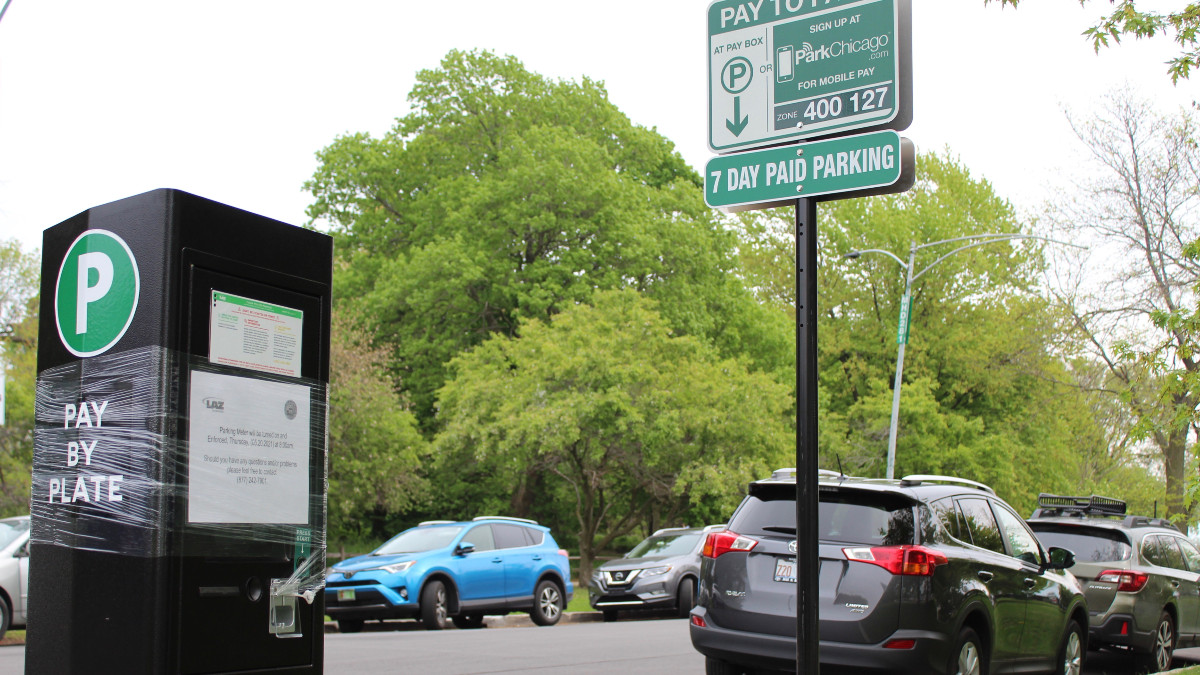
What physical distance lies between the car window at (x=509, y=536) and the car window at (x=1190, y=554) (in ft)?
31.0

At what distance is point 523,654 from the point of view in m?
12.2

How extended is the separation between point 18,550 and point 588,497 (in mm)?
14585

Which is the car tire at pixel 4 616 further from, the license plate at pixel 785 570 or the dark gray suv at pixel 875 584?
the license plate at pixel 785 570

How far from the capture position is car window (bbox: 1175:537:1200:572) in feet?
48.1

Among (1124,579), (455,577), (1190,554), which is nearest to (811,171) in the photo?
(1124,579)

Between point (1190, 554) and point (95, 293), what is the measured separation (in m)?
14.7

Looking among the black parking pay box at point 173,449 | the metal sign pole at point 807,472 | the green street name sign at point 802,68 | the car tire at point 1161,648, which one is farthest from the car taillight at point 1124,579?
the black parking pay box at point 173,449

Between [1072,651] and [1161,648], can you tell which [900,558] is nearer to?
[1072,651]

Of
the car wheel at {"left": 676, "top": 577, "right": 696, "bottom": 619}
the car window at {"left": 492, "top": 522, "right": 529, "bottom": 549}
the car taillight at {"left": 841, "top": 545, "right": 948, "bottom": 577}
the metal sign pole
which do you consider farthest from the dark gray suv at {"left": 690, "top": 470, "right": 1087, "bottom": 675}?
the car wheel at {"left": 676, "top": 577, "right": 696, "bottom": 619}

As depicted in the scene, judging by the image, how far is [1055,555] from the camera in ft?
32.7

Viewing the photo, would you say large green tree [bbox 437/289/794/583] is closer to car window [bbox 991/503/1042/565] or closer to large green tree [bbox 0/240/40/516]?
large green tree [bbox 0/240/40/516]

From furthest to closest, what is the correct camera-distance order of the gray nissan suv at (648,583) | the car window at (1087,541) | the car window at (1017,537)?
the gray nissan suv at (648,583) → the car window at (1087,541) → the car window at (1017,537)

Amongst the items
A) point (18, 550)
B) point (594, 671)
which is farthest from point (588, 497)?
point (594, 671)

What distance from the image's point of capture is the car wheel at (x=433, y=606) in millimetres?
16938
